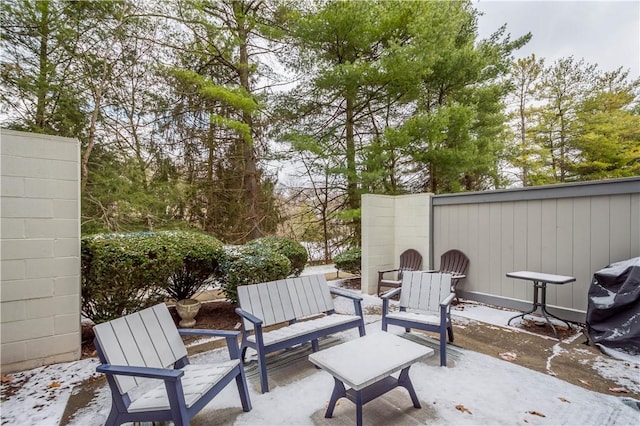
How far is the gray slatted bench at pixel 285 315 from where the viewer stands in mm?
2480

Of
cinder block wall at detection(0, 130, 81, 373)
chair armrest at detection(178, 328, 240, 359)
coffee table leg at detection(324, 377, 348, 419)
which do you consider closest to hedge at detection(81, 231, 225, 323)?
cinder block wall at detection(0, 130, 81, 373)

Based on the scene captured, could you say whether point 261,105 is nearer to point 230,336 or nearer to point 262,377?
point 230,336

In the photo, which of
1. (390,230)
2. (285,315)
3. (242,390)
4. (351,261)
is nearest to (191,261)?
(285,315)

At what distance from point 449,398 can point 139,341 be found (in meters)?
2.32

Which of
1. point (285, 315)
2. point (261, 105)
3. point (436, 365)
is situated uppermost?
point (261, 105)

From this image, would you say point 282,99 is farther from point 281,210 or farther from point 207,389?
point 207,389

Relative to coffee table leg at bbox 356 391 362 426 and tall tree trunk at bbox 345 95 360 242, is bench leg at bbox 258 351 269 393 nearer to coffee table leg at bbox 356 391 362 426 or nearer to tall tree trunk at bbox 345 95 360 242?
coffee table leg at bbox 356 391 362 426

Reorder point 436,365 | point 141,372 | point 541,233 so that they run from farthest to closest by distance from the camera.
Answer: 1. point 541,233
2. point 436,365
3. point 141,372

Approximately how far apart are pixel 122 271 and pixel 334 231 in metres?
6.80

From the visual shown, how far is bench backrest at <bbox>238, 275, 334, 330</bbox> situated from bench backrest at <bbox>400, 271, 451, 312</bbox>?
0.98 m

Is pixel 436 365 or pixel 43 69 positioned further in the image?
pixel 43 69

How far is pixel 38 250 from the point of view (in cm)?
277

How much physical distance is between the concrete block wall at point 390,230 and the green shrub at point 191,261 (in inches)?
109

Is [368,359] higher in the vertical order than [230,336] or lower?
lower
